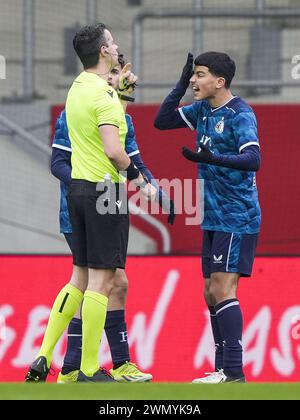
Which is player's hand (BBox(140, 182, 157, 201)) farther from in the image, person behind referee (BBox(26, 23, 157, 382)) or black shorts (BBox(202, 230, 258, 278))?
black shorts (BBox(202, 230, 258, 278))

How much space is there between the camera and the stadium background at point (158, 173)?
7.94 m

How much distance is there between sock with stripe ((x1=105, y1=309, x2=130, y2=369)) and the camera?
257 inches

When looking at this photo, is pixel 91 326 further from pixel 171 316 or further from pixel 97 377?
pixel 171 316

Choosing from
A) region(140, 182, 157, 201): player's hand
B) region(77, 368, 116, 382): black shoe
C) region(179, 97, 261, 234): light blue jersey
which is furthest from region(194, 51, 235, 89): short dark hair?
region(77, 368, 116, 382): black shoe

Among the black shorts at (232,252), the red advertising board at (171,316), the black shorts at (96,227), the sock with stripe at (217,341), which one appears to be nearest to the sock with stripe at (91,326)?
the black shorts at (96,227)

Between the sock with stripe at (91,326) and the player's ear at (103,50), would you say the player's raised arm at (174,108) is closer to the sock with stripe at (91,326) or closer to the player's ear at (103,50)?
the player's ear at (103,50)

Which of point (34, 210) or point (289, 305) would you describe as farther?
point (34, 210)

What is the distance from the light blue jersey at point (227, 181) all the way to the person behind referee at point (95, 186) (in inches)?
15.8

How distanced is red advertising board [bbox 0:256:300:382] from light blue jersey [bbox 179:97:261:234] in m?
→ 1.55

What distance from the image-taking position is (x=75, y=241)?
621 cm

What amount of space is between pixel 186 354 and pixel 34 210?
108 inches
